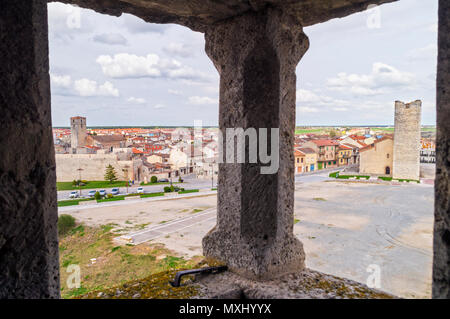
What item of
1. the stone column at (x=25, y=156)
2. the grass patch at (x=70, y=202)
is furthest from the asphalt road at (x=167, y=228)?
the stone column at (x=25, y=156)

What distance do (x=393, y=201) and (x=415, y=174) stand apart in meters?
8.23

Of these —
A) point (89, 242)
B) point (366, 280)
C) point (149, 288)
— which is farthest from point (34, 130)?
point (89, 242)

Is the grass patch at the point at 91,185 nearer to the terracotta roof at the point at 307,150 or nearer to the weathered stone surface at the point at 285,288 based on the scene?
→ the terracotta roof at the point at 307,150

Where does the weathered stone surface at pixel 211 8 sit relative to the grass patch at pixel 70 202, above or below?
above

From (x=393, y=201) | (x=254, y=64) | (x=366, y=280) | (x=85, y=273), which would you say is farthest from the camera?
(x=393, y=201)

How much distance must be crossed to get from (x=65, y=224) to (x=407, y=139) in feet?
89.5

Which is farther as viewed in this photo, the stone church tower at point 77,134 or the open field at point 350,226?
the stone church tower at point 77,134

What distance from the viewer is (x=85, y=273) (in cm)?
1274

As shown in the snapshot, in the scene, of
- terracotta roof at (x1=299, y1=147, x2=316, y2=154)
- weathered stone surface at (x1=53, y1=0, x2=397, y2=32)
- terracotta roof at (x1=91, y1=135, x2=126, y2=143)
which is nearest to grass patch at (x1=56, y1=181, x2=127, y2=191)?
terracotta roof at (x1=91, y1=135, x2=126, y2=143)

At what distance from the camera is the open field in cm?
1143

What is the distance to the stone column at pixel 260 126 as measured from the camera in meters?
2.01

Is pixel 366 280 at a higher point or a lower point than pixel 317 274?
lower

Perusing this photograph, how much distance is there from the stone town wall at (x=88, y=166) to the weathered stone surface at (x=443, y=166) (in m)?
30.4

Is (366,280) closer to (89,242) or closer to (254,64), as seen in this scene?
(254,64)
